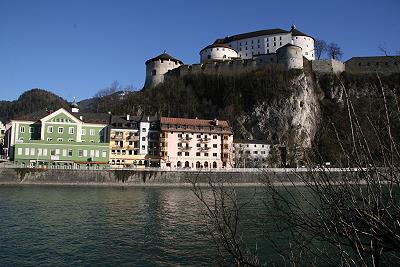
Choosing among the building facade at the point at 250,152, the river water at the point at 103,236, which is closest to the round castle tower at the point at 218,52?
the building facade at the point at 250,152

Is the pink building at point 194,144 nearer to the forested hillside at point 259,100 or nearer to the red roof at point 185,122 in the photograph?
the red roof at point 185,122

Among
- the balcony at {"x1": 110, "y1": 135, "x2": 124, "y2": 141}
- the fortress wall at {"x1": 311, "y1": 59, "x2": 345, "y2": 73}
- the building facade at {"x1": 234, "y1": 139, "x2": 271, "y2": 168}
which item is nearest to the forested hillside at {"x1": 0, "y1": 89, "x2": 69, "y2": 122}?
the balcony at {"x1": 110, "y1": 135, "x2": 124, "y2": 141}

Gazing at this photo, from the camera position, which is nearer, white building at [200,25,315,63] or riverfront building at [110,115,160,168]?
riverfront building at [110,115,160,168]

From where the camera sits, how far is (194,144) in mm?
68688

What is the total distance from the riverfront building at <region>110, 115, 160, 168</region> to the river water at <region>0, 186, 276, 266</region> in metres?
36.9

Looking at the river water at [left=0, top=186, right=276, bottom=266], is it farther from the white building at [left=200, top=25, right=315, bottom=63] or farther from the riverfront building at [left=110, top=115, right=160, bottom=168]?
the white building at [left=200, top=25, right=315, bottom=63]

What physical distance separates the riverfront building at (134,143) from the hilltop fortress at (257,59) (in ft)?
105

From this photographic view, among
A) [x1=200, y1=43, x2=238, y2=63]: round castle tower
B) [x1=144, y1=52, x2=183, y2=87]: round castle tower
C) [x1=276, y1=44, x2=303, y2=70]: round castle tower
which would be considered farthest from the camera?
[x1=200, y1=43, x2=238, y2=63]: round castle tower

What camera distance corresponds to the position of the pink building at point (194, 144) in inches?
2650

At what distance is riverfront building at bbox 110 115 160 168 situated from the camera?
6631 centimetres

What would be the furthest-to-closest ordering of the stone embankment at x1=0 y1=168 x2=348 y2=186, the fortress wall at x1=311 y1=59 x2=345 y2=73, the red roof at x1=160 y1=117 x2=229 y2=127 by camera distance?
the fortress wall at x1=311 y1=59 x2=345 y2=73 < the red roof at x1=160 y1=117 x2=229 y2=127 < the stone embankment at x1=0 y1=168 x2=348 y2=186

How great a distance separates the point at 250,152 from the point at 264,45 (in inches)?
1512

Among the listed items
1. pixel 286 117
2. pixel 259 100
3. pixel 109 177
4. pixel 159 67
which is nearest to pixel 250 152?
pixel 286 117

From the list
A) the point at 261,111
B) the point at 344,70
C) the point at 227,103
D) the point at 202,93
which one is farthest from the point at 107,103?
the point at 344,70
